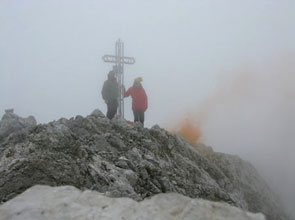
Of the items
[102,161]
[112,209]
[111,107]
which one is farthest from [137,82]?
[112,209]

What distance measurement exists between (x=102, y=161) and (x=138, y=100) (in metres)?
7.29

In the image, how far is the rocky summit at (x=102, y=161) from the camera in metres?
7.93

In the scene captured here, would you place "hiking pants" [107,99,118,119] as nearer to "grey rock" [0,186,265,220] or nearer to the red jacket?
the red jacket

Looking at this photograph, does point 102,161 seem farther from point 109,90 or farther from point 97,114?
point 109,90

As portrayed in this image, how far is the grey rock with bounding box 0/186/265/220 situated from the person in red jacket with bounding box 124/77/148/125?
37.5 feet

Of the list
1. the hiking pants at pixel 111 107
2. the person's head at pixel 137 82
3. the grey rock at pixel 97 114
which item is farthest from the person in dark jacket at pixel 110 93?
the person's head at pixel 137 82

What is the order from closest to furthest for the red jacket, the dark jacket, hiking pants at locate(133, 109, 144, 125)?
the dark jacket < the red jacket < hiking pants at locate(133, 109, 144, 125)

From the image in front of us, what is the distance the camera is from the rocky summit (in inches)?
312

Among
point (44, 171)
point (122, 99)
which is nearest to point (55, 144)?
point (44, 171)

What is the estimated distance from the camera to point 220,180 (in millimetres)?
14352

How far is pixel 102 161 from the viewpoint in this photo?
9.33 m

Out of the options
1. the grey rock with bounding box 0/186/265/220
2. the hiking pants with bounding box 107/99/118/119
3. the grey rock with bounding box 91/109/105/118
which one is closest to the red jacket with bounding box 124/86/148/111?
the hiking pants with bounding box 107/99/118/119

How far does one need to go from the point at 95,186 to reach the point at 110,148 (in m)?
3.00

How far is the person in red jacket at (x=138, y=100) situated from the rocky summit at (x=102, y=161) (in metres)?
1.96
